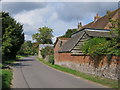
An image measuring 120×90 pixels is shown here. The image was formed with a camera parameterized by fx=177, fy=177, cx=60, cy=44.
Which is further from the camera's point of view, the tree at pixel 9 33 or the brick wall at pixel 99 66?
the tree at pixel 9 33

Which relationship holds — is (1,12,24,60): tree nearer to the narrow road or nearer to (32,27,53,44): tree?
the narrow road

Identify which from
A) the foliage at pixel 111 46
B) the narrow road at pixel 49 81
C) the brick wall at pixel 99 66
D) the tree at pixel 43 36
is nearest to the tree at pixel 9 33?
the narrow road at pixel 49 81

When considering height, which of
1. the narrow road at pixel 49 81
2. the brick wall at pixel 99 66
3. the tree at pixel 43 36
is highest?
the tree at pixel 43 36

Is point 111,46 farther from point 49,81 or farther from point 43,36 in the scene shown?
point 43,36

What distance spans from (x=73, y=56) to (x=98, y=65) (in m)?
7.00

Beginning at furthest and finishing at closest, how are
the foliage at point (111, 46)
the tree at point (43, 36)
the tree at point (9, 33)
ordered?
1. the tree at point (43, 36)
2. the tree at point (9, 33)
3. the foliage at point (111, 46)

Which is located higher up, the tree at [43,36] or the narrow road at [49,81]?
the tree at [43,36]

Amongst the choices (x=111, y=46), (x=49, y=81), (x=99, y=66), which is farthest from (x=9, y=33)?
(x=111, y=46)

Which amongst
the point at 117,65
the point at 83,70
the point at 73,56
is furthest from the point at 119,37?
the point at 73,56

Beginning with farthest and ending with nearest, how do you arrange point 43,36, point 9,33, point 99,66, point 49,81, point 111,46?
point 43,36 < point 9,33 < point 99,66 < point 111,46 < point 49,81

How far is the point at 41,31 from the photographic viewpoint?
10650 centimetres

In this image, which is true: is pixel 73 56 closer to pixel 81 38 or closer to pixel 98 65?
pixel 81 38

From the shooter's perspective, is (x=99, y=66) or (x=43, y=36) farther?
(x=43, y=36)

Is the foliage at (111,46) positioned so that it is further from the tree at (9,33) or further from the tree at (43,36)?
the tree at (43,36)
